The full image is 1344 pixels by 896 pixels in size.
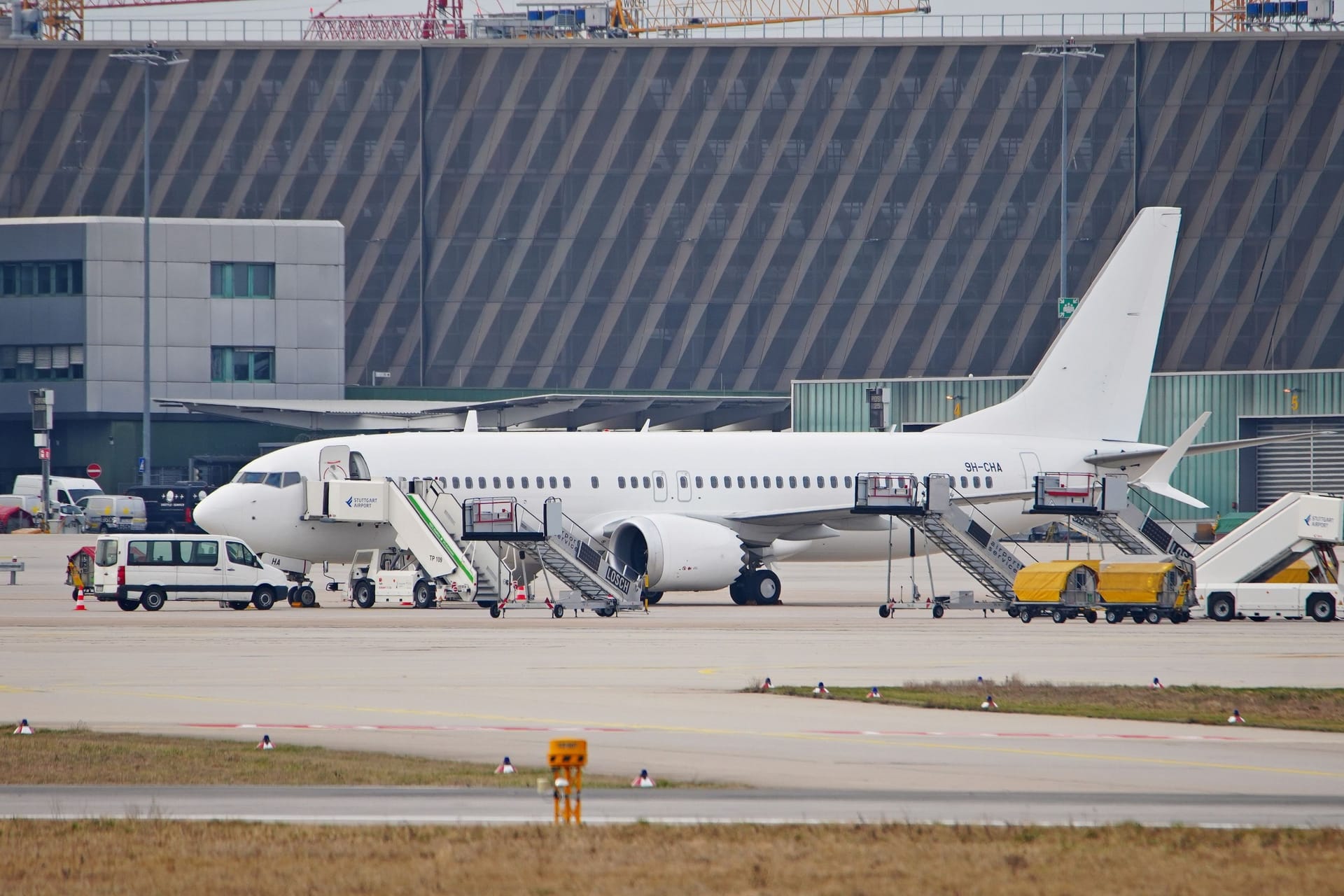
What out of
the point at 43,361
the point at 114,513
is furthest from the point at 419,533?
the point at 43,361

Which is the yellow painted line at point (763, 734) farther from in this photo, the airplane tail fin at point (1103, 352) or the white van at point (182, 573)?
the airplane tail fin at point (1103, 352)

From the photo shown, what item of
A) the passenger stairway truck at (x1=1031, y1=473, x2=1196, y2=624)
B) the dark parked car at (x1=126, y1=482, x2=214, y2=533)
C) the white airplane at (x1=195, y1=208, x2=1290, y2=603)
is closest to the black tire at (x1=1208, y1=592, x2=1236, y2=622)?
the passenger stairway truck at (x1=1031, y1=473, x2=1196, y2=624)

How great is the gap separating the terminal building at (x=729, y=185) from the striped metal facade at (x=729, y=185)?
16 centimetres

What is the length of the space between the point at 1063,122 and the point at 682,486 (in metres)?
43.3

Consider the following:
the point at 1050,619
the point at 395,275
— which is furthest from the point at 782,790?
the point at 395,275

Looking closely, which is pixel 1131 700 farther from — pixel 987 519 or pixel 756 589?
pixel 987 519

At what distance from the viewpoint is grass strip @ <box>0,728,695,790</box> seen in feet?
55.4

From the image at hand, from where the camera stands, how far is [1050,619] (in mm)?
41312

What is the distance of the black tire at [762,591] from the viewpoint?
47.1 m

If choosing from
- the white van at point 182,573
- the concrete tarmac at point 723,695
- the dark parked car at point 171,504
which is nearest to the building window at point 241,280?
the dark parked car at point 171,504

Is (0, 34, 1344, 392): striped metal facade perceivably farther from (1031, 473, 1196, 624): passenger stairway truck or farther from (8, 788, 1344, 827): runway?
(8, 788, 1344, 827): runway

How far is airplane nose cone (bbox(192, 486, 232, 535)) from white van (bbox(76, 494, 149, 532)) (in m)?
Answer: 36.2

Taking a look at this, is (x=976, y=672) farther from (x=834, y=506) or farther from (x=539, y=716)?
(x=834, y=506)

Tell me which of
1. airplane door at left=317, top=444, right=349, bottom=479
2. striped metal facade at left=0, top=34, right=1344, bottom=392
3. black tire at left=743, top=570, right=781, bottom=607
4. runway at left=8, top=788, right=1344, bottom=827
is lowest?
black tire at left=743, top=570, right=781, bottom=607
